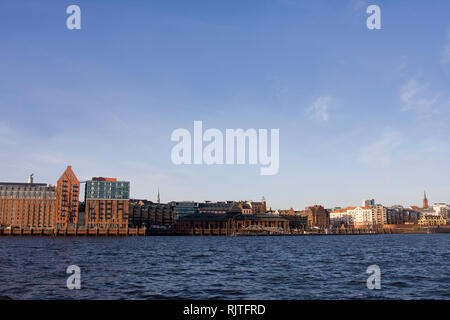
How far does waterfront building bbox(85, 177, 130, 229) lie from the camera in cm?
19025

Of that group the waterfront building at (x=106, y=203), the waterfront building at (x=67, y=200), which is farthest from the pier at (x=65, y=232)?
the waterfront building at (x=67, y=200)

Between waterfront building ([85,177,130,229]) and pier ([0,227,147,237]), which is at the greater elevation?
waterfront building ([85,177,130,229])

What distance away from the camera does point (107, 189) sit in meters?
196

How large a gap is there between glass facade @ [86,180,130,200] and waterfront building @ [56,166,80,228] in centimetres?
680

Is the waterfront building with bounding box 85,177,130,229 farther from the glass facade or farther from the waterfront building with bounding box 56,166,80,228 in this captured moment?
the waterfront building with bounding box 56,166,80,228

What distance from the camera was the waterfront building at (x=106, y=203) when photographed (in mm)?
190250

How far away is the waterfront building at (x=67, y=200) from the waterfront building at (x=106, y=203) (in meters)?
6.25

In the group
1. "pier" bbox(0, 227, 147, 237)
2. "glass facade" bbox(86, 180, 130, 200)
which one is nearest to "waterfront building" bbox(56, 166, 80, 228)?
"glass facade" bbox(86, 180, 130, 200)

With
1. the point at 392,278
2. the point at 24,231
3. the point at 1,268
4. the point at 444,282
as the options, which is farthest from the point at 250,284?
the point at 24,231

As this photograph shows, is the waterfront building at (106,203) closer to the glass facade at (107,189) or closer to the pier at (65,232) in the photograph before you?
the glass facade at (107,189)

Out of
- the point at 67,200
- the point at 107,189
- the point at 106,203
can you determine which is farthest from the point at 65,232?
the point at 107,189

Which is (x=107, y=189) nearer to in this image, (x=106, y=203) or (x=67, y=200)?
(x=106, y=203)
